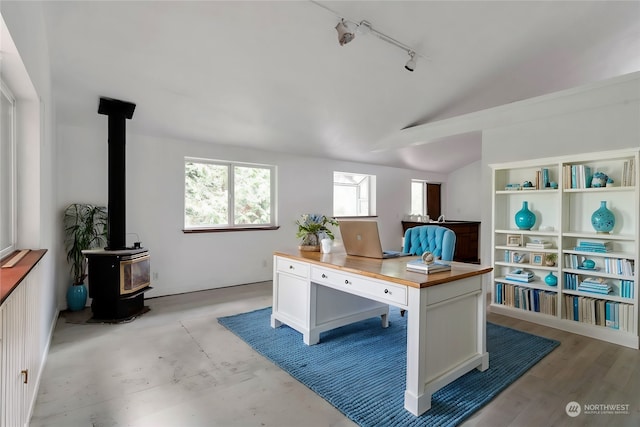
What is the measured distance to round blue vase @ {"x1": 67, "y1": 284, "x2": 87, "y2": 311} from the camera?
3.45m

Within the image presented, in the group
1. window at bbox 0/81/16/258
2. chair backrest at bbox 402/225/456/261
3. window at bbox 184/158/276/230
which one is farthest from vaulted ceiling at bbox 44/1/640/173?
chair backrest at bbox 402/225/456/261

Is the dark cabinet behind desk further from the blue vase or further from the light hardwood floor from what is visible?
the light hardwood floor

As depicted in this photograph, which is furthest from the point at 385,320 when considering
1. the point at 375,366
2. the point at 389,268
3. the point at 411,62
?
the point at 411,62

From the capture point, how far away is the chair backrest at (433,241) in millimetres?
2904

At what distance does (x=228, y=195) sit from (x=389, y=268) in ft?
10.4

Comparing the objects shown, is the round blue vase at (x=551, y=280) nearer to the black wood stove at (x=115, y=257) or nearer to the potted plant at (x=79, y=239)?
the black wood stove at (x=115, y=257)

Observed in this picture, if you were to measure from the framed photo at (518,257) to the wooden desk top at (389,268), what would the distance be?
1.53 meters

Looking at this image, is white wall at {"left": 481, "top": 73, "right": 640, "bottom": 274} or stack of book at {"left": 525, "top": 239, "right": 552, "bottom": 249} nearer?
white wall at {"left": 481, "top": 73, "right": 640, "bottom": 274}

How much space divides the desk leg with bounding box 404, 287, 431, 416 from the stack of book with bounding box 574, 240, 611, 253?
223 centimetres

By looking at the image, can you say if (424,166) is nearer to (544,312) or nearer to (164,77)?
(544,312)

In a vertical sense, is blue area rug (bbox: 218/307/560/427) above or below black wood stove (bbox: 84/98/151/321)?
below

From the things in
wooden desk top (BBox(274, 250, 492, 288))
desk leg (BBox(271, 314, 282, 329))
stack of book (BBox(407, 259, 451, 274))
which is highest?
stack of book (BBox(407, 259, 451, 274))

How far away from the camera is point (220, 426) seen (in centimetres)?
171

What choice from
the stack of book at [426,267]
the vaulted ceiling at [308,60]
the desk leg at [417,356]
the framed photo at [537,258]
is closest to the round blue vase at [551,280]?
Answer: the framed photo at [537,258]
